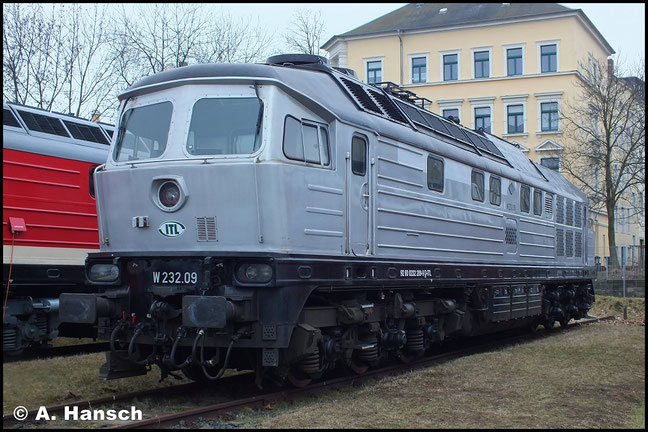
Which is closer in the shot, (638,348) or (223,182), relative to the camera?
(223,182)

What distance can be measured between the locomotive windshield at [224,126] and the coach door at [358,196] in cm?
142

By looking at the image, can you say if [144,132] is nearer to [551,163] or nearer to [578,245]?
[578,245]

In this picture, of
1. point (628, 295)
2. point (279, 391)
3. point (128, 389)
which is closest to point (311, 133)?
point (279, 391)

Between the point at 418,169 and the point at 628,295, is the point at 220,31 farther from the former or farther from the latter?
the point at 628,295

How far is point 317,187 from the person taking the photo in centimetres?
861

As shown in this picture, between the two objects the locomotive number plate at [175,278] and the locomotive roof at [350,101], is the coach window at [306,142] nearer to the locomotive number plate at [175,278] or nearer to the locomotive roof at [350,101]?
the locomotive roof at [350,101]

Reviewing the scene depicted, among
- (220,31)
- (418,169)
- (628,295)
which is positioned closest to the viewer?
(418,169)

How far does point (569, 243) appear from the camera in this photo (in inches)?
728

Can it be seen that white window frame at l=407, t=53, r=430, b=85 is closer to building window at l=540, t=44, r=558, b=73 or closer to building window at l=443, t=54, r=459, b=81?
building window at l=443, t=54, r=459, b=81

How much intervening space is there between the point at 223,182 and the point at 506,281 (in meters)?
7.41

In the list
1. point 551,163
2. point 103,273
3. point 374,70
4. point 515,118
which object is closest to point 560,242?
point 103,273

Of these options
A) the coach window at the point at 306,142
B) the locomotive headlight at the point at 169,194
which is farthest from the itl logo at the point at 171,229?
the coach window at the point at 306,142

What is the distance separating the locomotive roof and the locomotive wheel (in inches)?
123

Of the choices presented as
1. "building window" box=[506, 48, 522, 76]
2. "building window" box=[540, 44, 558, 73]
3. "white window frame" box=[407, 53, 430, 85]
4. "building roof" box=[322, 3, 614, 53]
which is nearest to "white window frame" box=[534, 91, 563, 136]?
"building window" box=[540, 44, 558, 73]
